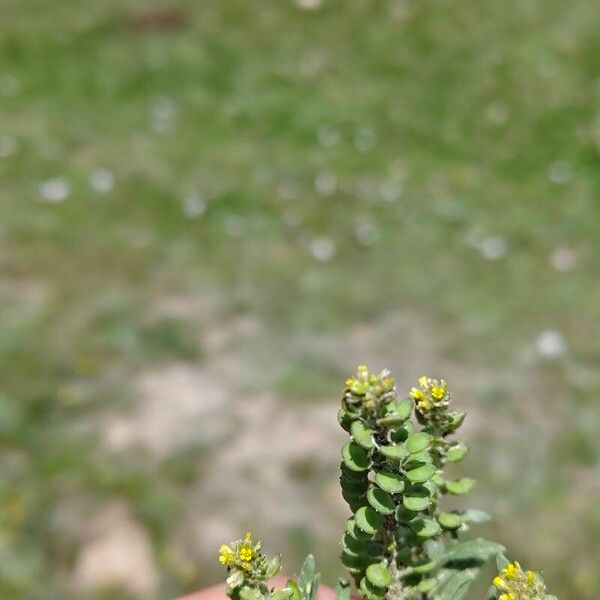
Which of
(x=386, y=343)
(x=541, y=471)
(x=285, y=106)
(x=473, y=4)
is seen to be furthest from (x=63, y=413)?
(x=473, y=4)

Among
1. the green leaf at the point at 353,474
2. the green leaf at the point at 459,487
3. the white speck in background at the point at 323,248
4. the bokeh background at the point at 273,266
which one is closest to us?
the green leaf at the point at 353,474

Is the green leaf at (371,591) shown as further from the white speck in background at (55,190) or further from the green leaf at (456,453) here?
the white speck in background at (55,190)

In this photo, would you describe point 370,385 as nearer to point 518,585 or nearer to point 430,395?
point 430,395

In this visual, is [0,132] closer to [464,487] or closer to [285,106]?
[285,106]

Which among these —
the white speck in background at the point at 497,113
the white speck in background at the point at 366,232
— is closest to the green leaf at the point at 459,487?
the white speck in background at the point at 366,232

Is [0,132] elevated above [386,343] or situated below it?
above
